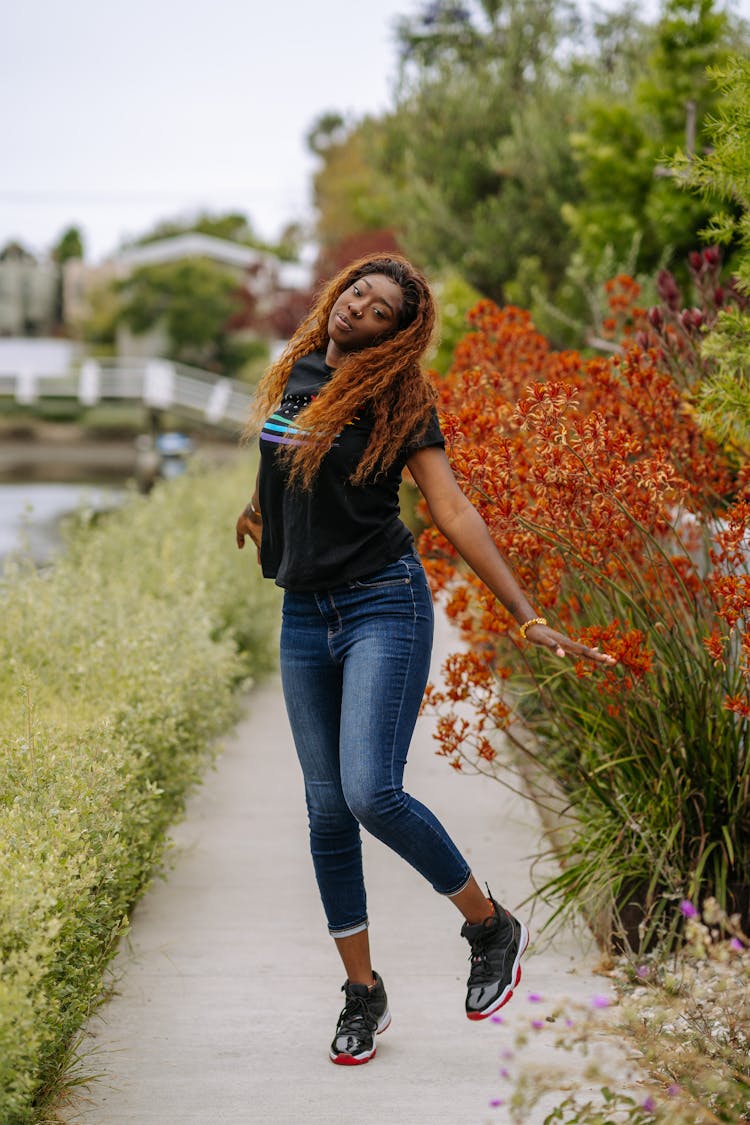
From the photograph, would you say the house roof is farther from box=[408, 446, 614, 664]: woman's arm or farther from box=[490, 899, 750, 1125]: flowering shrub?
box=[490, 899, 750, 1125]: flowering shrub

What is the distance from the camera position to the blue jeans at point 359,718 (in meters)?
3.06

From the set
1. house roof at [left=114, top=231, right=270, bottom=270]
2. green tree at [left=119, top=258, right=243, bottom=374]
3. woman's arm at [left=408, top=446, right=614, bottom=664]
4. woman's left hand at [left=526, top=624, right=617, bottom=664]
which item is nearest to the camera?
woman's left hand at [left=526, top=624, right=617, bottom=664]

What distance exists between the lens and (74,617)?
5.25 m

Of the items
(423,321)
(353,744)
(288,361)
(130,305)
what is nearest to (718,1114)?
(353,744)

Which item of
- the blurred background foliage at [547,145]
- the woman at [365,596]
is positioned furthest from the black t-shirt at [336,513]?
the blurred background foliage at [547,145]

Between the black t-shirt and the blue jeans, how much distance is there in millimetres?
55

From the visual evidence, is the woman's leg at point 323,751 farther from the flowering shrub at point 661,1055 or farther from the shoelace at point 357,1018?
the flowering shrub at point 661,1055

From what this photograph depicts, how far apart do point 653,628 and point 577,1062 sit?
1267 mm

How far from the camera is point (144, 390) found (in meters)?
35.1

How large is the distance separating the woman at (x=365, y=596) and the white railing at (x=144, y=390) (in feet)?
98.3

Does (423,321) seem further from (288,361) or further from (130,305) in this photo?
(130,305)

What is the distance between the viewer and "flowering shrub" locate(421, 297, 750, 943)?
11.7ft

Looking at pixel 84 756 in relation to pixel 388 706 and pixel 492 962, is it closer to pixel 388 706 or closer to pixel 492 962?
pixel 388 706

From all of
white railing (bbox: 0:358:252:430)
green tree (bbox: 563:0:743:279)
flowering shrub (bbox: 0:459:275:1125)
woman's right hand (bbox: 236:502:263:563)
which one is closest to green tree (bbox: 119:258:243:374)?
white railing (bbox: 0:358:252:430)
